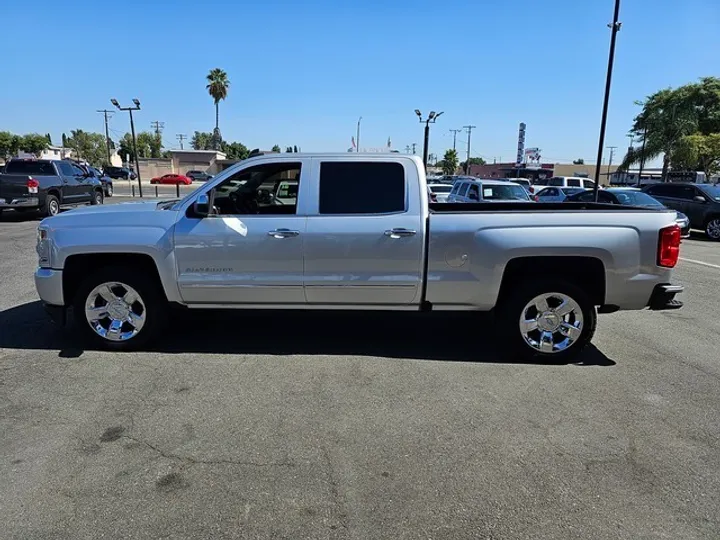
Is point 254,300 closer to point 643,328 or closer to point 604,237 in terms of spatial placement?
point 604,237

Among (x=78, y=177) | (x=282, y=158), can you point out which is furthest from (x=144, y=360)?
(x=78, y=177)

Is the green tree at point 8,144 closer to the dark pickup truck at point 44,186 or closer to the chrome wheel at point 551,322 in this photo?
the dark pickup truck at point 44,186

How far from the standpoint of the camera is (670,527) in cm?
267

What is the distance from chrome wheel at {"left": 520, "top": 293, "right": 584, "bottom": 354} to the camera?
479 centimetres

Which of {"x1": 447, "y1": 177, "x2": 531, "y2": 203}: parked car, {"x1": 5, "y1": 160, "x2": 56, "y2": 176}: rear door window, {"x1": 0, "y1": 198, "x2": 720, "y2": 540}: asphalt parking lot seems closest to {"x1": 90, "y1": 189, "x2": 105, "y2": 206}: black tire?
{"x1": 5, "y1": 160, "x2": 56, "y2": 176}: rear door window

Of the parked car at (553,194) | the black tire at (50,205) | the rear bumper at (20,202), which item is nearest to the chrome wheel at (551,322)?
the rear bumper at (20,202)

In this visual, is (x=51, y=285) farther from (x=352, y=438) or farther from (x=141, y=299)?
(x=352, y=438)

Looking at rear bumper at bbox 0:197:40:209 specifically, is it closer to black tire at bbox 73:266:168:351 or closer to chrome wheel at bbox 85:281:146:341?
black tire at bbox 73:266:168:351

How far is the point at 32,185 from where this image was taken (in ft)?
50.7

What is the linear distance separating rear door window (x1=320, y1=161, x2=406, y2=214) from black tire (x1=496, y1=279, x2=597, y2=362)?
1376mm

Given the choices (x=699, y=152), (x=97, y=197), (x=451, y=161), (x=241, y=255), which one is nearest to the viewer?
(x=241, y=255)

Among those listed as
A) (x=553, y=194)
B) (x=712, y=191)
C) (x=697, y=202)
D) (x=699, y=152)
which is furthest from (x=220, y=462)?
(x=699, y=152)

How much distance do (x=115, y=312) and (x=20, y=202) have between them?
1328 cm

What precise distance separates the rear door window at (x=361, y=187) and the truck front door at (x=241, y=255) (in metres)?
0.26
